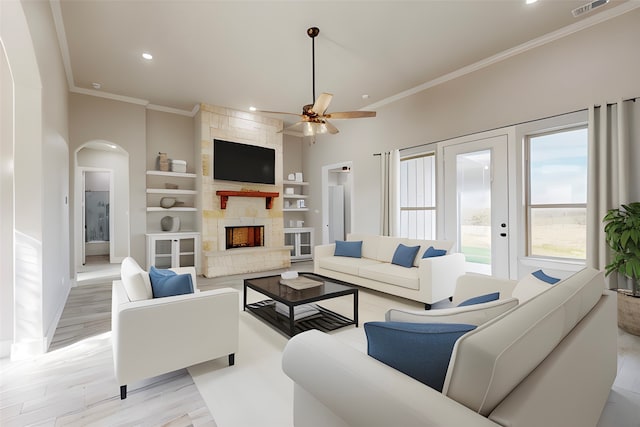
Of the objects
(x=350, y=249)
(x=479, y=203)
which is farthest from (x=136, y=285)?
(x=479, y=203)

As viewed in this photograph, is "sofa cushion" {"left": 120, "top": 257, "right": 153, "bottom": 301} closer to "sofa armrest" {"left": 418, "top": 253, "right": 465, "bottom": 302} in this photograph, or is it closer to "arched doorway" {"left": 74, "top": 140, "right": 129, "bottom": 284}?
"sofa armrest" {"left": 418, "top": 253, "right": 465, "bottom": 302}

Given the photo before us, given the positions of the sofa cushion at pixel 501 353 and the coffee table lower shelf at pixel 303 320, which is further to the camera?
the coffee table lower shelf at pixel 303 320

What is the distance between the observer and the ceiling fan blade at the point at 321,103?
3.05 metres

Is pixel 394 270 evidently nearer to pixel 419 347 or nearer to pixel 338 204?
pixel 419 347

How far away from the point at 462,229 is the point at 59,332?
16.8ft

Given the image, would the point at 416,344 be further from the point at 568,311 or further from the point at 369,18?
the point at 369,18

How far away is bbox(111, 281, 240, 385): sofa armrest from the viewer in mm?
1866

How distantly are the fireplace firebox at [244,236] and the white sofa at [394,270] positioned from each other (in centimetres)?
191

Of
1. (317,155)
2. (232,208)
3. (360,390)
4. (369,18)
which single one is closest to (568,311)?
(360,390)

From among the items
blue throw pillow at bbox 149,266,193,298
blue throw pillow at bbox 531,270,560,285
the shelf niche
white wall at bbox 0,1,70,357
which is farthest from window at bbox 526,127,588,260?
white wall at bbox 0,1,70,357

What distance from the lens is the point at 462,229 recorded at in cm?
451

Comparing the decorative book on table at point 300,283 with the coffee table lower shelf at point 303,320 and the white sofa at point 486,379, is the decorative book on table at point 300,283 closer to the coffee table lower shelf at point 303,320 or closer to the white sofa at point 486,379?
the coffee table lower shelf at point 303,320

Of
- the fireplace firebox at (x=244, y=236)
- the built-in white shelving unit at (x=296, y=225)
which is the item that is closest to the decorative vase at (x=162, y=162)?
the fireplace firebox at (x=244, y=236)

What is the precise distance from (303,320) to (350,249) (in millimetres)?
1951
